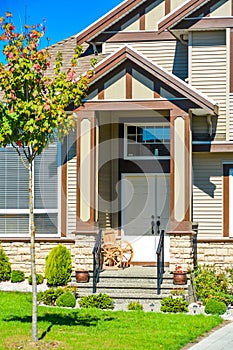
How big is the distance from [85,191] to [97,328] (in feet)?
17.4

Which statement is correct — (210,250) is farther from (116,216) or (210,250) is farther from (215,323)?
(215,323)

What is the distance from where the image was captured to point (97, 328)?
12.5m

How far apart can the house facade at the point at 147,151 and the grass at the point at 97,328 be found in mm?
2937

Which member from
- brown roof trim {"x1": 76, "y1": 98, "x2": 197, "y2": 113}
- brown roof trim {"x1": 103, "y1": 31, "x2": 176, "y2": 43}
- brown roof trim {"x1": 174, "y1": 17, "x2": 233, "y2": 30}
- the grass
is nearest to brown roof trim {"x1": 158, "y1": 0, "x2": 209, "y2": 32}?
brown roof trim {"x1": 174, "y1": 17, "x2": 233, "y2": 30}

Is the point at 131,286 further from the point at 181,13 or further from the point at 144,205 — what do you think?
the point at 181,13

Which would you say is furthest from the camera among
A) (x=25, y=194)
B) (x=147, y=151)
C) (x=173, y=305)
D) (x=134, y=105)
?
(x=147, y=151)

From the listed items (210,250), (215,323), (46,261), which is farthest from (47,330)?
(210,250)

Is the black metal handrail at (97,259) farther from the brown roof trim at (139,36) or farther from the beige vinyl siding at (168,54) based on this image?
the brown roof trim at (139,36)

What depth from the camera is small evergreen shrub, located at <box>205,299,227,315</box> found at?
14.6 m

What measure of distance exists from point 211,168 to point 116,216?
293cm

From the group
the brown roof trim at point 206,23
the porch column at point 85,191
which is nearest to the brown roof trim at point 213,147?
the porch column at point 85,191

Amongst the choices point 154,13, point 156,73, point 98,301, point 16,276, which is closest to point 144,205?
point 16,276

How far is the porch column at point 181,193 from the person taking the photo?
54.7 feet

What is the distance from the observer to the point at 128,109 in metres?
17.3
